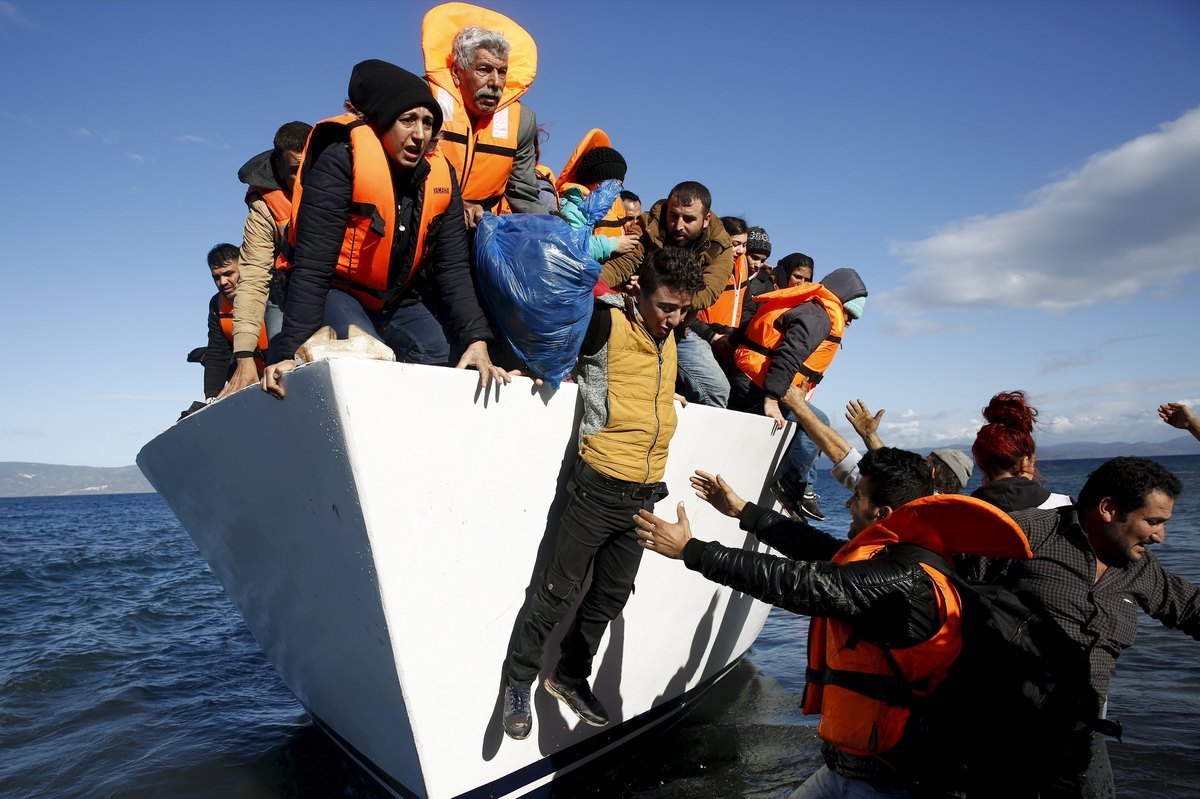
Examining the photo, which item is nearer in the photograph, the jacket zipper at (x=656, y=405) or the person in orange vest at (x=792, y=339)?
the jacket zipper at (x=656, y=405)

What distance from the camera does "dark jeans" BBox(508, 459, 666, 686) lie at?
2.83 m

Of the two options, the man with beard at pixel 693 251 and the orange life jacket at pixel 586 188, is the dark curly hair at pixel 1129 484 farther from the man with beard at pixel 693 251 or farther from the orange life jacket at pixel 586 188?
the orange life jacket at pixel 586 188

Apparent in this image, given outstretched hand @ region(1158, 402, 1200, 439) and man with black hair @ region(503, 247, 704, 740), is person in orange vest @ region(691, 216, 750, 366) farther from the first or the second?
outstretched hand @ region(1158, 402, 1200, 439)

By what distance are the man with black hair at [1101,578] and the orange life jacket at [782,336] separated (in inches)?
75.3

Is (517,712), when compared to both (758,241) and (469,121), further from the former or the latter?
(758,241)

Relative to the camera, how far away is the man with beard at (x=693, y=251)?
3.72m

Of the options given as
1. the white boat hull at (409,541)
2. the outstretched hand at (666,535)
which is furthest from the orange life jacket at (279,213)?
the outstretched hand at (666,535)

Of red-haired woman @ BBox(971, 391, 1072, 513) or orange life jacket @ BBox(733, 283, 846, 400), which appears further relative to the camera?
orange life jacket @ BBox(733, 283, 846, 400)

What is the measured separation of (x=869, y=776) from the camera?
2146mm

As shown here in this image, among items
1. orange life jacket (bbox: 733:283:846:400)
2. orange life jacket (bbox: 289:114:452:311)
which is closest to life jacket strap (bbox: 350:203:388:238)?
orange life jacket (bbox: 289:114:452:311)

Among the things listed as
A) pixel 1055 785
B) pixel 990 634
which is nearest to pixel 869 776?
pixel 990 634

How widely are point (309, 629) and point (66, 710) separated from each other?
4236 mm

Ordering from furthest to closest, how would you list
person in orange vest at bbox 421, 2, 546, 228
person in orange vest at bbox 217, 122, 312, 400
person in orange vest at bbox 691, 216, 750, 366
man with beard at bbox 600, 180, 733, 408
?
person in orange vest at bbox 691, 216, 750, 366 → man with beard at bbox 600, 180, 733, 408 → person in orange vest at bbox 421, 2, 546, 228 → person in orange vest at bbox 217, 122, 312, 400

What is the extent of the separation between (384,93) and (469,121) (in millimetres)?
907
